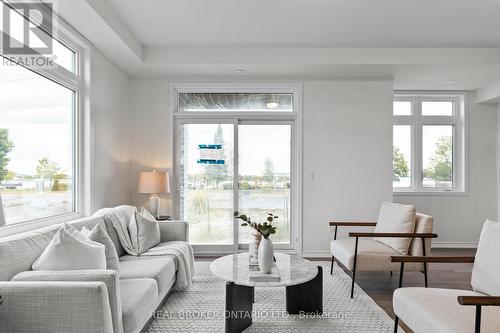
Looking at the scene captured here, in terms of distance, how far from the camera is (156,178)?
430 cm

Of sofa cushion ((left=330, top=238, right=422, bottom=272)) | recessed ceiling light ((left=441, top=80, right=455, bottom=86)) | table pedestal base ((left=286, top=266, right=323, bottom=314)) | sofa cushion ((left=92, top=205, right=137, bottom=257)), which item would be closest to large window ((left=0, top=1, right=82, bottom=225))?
sofa cushion ((left=92, top=205, right=137, bottom=257))

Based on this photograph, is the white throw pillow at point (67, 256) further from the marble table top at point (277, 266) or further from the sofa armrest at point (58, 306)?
the marble table top at point (277, 266)

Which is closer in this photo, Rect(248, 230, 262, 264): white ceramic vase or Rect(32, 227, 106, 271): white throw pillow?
Rect(32, 227, 106, 271): white throw pillow

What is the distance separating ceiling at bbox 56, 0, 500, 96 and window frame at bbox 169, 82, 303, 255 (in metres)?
0.15

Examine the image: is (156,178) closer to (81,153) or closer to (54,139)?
(81,153)

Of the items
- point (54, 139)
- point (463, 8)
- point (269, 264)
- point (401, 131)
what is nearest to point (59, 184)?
point (54, 139)

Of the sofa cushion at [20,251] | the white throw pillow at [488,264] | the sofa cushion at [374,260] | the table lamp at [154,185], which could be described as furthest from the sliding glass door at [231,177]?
the white throw pillow at [488,264]

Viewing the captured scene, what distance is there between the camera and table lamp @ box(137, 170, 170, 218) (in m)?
4.27

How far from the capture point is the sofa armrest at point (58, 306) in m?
1.72

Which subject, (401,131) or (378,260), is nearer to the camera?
(378,260)

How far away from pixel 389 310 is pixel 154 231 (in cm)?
224

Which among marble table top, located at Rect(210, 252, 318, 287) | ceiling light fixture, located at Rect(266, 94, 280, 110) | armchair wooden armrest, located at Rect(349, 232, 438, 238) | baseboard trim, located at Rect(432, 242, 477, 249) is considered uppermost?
ceiling light fixture, located at Rect(266, 94, 280, 110)

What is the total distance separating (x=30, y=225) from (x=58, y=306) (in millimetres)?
1282

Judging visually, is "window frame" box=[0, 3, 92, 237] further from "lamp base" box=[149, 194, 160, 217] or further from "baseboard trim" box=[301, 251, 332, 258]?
"baseboard trim" box=[301, 251, 332, 258]
